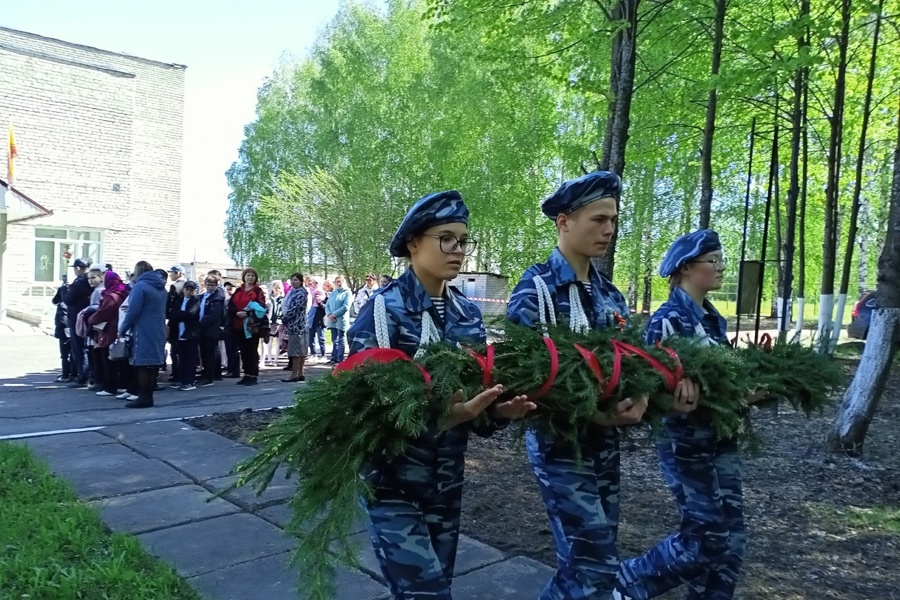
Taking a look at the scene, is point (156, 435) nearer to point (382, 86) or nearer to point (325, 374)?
point (325, 374)

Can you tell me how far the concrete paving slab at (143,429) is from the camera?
6938mm

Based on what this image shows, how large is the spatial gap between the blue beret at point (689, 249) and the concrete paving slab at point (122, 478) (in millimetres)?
3962

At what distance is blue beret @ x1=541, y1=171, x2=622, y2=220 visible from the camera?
2.84 metres

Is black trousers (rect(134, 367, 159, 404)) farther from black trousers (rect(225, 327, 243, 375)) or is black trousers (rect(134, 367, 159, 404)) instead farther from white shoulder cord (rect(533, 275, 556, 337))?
white shoulder cord (rect(533, 275, 556, 337))

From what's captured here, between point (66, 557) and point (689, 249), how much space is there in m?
3.62

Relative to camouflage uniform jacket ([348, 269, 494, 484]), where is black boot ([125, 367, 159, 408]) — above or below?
below

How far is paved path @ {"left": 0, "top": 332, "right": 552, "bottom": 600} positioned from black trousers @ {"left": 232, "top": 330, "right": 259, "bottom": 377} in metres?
1.65

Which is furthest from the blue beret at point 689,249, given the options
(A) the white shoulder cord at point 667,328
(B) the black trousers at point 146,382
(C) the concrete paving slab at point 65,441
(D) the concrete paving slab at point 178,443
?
(B) the black trousers at point 146,382

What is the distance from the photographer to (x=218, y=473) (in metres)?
5.65

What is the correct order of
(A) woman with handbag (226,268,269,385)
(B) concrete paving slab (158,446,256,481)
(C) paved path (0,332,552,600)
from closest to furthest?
(C) paved path (0,332,552,600), (B) concrete paving slab (158,446,256,481), (A) woman with handbag (226,268,269,385)

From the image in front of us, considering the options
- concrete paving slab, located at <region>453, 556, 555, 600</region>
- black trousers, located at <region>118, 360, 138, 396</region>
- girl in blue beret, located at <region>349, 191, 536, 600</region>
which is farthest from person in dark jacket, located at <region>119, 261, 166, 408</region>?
girl in blue beret, located at <region>349, 191, 536, 600</region>

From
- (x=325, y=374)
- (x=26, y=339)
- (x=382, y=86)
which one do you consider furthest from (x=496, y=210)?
(x=325, y=374)

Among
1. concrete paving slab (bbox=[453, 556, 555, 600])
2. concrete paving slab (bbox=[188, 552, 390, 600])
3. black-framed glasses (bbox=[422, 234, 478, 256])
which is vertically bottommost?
concrete paving slab (bbox=[188, 552, 390, 600])

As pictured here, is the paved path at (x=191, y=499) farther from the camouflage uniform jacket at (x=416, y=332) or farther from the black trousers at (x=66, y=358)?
the black trousers at (x=66, y=358)
